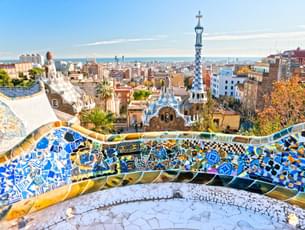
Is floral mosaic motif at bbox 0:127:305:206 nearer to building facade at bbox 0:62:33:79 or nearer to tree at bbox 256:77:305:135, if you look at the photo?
tree at bbox 256:77:305:135

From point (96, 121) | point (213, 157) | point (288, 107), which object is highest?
point (213, 157)

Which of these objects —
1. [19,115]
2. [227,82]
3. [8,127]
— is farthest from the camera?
[227,82]

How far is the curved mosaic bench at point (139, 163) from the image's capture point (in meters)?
2.87

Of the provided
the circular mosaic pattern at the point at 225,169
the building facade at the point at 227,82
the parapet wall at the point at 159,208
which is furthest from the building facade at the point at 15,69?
the circular mosaic pattern at the point at 225,169

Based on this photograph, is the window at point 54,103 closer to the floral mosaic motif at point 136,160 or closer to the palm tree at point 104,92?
the palm tree at point 104,92

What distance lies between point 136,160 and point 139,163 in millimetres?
57

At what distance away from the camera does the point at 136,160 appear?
343 cm

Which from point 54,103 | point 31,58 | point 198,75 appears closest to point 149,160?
point 198,75

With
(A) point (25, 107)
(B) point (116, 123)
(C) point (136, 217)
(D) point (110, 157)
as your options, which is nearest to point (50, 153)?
(D) point (110, 157)

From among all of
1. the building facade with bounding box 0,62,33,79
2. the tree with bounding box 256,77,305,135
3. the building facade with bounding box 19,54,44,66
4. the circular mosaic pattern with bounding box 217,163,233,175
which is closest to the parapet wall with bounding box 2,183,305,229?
the circular mosaic pattern with bounding box 217,163,233,175

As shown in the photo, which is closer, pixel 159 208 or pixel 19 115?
pixel 159 208

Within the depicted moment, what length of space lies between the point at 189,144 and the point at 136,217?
1197 mm

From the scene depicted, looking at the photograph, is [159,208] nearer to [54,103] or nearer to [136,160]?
[136,160]

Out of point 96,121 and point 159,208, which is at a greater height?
point 159,208
